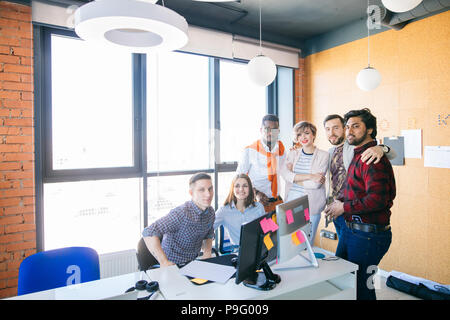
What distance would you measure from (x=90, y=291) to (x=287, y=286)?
1113 millimetres

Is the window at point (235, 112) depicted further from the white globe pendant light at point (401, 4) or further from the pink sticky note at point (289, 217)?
the white globe pendant light at point (401, 4)

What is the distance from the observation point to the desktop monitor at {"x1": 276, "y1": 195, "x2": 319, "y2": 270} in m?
1.84

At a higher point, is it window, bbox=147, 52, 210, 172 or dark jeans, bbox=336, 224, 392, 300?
window, bbox=147, 52, 210, 172

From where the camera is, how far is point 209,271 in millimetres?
1871

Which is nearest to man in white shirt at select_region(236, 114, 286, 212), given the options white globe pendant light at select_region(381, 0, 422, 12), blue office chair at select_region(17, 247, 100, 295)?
white globe pendant light at select_region(381, 0, 422, 12)

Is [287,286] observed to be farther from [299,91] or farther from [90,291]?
[299,91]

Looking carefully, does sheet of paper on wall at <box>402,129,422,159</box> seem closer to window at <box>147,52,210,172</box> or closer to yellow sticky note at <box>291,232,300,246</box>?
yellow sticky note at <box>291,232,300,246</box>

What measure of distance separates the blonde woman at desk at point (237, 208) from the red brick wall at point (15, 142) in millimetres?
1835

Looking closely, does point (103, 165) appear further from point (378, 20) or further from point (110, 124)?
Answer: point (378, 20)

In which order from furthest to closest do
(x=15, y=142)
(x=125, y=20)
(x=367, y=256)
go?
(x=15, y=142) < (x=367, y=256) < (x=125, y=20)

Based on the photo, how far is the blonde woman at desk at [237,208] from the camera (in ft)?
8.87

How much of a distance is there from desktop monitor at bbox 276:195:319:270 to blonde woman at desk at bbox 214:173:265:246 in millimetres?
705

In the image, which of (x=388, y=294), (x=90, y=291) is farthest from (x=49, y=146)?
(x=388, y=294)

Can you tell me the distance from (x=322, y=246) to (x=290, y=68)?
9.10 feet
